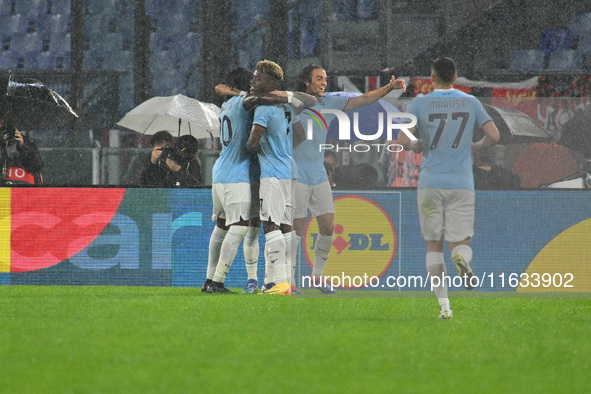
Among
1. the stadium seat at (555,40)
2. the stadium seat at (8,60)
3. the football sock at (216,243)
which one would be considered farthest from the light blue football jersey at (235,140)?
the stadium seat at (555,40)

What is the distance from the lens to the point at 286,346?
4.46 meters

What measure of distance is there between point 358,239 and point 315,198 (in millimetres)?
539

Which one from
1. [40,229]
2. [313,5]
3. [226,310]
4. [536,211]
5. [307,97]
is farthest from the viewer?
[313,5]

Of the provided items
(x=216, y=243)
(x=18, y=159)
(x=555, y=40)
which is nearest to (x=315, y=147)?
(x=216, y=243)

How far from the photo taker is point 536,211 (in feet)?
26.3

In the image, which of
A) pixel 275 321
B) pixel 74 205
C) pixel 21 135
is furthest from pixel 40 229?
pixel 275 321

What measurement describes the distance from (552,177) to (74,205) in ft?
14.1

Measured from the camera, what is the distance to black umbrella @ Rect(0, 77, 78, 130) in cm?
941

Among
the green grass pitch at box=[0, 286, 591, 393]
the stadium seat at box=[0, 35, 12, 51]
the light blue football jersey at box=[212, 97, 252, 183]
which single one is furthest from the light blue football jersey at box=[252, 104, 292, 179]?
the stadium seat at box=[0, 35, 12, 51]

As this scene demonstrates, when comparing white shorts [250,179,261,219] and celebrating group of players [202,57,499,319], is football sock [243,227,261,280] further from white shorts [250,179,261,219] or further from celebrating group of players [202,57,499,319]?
white shorts [250,179,261,219]

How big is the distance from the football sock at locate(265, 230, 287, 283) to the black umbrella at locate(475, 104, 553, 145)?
1891 mm

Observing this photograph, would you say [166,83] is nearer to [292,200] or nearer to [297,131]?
[297,131]

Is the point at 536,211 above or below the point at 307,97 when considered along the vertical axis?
below

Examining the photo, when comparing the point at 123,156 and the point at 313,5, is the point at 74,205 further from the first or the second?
the point at 313,5
